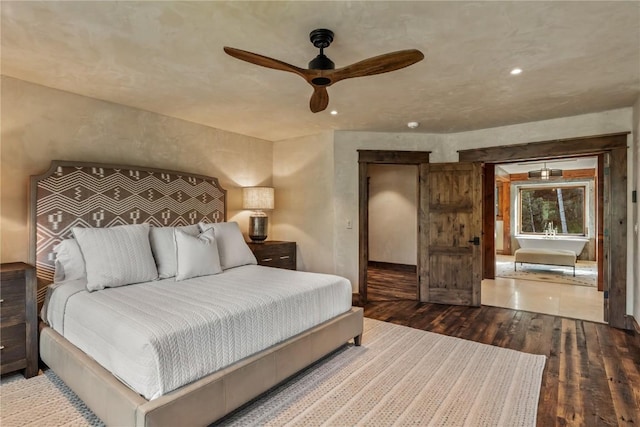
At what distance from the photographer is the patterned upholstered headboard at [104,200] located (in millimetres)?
2986

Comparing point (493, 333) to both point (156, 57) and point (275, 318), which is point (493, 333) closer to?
point (275, 318)

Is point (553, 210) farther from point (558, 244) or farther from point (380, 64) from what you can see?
point (380, 64)

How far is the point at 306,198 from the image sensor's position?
5.19 m

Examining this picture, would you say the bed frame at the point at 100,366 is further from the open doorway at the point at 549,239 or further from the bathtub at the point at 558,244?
the bathtub at the point at 558,244

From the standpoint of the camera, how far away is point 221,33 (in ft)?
7.22

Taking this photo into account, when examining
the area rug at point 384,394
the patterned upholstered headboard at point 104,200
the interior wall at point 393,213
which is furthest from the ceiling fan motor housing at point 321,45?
the interior wall at point 393,213

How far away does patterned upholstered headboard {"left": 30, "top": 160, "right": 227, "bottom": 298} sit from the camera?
2986mm

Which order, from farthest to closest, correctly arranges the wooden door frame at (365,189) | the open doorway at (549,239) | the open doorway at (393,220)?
the open doorway at (393,220) → the open doorway at (549,239) → the wooden door frame at (365,189)

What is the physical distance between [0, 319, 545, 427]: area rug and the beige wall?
1508mm

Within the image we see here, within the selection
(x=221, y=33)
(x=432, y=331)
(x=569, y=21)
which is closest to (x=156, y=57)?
(x=221, y=33)

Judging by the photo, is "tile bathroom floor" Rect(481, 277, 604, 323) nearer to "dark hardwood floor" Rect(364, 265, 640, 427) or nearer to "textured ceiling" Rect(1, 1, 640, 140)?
"dark hardwood floor" Rect(364, 265, 640, 427)

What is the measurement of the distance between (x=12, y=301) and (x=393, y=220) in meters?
6.51

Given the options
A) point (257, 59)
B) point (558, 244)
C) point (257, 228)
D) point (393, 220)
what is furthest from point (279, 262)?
point (558, 244)

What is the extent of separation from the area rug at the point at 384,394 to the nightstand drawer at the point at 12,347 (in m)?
0.13
